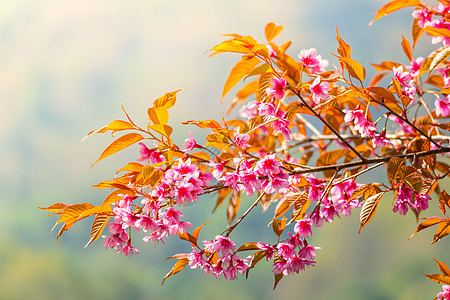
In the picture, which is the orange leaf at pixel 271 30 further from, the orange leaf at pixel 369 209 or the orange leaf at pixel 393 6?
the orange leaf at pixel 369 209

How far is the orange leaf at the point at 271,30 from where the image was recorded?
917 millimetres

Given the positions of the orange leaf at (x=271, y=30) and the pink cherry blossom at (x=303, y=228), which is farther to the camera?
the orange leaf at (x=271, y=30)

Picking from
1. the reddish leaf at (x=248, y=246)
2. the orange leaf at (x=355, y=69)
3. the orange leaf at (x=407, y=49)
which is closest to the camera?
the orange leaf at (x=355, y=69)

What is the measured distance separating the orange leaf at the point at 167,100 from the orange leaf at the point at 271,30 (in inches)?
12.8

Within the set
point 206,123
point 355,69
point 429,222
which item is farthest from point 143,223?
point 429,222

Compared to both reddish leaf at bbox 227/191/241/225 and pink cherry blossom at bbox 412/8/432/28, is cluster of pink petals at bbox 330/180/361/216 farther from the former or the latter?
pink cherry blossom at bbox 412/8/432/28

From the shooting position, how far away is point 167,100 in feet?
2.32

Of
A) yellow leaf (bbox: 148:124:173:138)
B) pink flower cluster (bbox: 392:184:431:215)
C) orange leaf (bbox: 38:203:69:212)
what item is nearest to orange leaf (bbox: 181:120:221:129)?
yellow leaf (bbox: 148:124:173:138)

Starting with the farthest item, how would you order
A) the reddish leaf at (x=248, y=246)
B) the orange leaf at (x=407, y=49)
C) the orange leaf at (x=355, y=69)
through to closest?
1. the orange leaf at (x=407, y=49)
2. the reddish leaf at (x=248, y=246)
3. the orange leaf at (x=355, y=69)

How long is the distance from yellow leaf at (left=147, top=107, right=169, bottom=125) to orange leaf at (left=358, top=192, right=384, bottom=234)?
0.37 metres

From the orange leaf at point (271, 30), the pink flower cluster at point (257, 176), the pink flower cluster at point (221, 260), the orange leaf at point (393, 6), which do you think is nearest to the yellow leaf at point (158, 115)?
the pink flower cluster at point (257, 176)

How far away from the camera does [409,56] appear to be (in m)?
1.04

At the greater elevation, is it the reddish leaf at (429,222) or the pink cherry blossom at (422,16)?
the pink cherry blossom at (422,16)

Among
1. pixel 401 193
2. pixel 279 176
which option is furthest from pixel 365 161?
pixel 279 176
